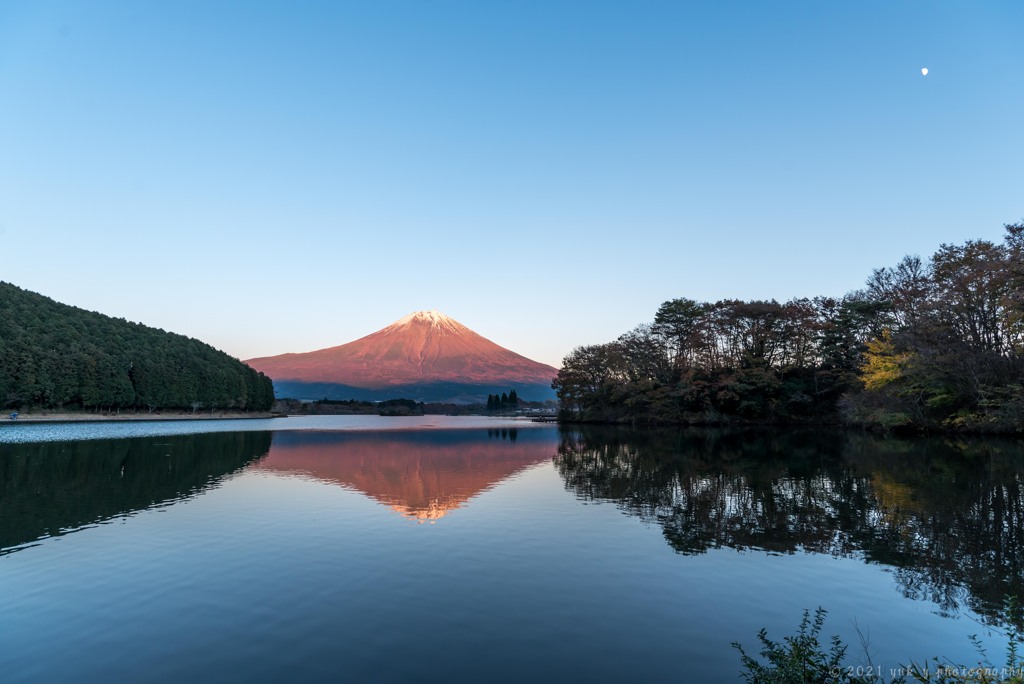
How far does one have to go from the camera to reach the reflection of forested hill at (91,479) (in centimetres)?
1562

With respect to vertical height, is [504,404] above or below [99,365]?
below

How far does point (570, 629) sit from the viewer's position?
8.42 metres

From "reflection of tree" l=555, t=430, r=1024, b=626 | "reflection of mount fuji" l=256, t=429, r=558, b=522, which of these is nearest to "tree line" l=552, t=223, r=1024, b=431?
"reflection of tree" l=555, t=430, r=1024, b=626

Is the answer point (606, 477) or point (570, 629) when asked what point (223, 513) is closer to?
point (570, 629)

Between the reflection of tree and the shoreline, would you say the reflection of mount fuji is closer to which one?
the reflection of tree

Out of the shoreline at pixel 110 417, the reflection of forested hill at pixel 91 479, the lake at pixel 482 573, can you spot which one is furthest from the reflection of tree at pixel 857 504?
the shoreline at pixel 110 417

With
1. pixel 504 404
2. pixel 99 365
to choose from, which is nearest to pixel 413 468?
pixel 99 365

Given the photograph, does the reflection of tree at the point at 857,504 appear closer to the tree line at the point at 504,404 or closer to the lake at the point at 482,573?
the lake at the point at 482,573

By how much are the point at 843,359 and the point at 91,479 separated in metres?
70.6

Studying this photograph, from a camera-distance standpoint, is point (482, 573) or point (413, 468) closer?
point (482, 573)

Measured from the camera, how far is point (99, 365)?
72875mm

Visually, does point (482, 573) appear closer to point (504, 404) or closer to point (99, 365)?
point (99, 365)

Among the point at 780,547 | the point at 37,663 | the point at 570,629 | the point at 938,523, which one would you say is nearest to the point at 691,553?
the point at 780,547

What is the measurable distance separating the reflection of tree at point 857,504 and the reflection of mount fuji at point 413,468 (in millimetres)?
4315
